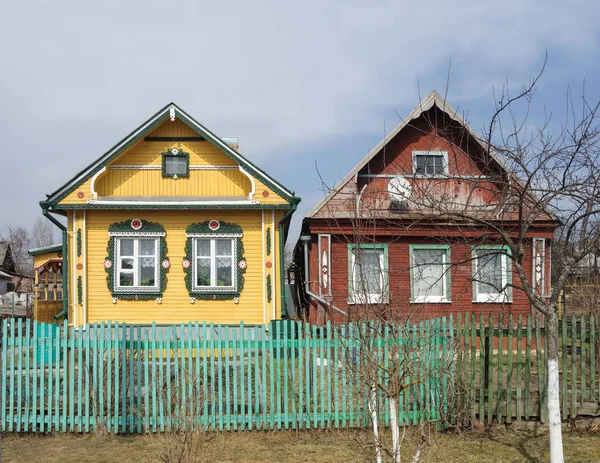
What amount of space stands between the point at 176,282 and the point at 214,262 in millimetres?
1147

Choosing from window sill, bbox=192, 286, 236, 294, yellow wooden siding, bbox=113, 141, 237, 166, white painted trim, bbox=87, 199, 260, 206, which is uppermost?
yellow wooden siding, bbox=113, 141, 237, 166

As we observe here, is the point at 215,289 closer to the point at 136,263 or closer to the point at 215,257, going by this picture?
the point at 215,257

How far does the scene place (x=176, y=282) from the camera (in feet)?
52.1

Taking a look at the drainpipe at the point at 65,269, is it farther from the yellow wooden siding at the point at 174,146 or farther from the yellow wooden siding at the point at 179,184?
the yellow wooden siding at the point at 174,146

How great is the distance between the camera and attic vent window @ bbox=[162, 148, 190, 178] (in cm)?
1620

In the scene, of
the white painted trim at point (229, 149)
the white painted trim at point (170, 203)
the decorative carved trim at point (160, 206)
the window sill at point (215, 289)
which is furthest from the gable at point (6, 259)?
the white painted trim at point (229, 149)

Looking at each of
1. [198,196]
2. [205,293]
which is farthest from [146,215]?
[205,293]

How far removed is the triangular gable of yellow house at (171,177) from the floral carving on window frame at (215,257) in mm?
817

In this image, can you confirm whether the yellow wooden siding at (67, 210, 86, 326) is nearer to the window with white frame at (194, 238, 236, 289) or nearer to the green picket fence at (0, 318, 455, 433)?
the window with white frame at (194, 238, 236, 289)

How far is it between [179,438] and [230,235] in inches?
395

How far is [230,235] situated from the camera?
16.0 m

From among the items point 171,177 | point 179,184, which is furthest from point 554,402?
point 171,177

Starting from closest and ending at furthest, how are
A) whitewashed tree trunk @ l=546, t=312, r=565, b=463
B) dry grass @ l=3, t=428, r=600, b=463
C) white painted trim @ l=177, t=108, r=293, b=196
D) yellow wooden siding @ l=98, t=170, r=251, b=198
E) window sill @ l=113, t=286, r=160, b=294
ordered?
whitewashed tree trunk @ l=546, t=312, r=565, b=463
dry grass @ l=3, t=428, r=600, b=463
white painted trim @ l=177, t=108, r=293, b=196
window sill @ l=113, t=286, r=160, b=294
yellow wooden siding @ l=98, t=170, r=251, b=198

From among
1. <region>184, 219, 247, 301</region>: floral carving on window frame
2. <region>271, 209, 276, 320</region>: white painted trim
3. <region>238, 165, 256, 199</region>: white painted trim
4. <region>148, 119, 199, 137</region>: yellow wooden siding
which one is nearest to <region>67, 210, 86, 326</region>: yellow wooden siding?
<region>184, 219, 247, 301</region>: floral carving on window frame
